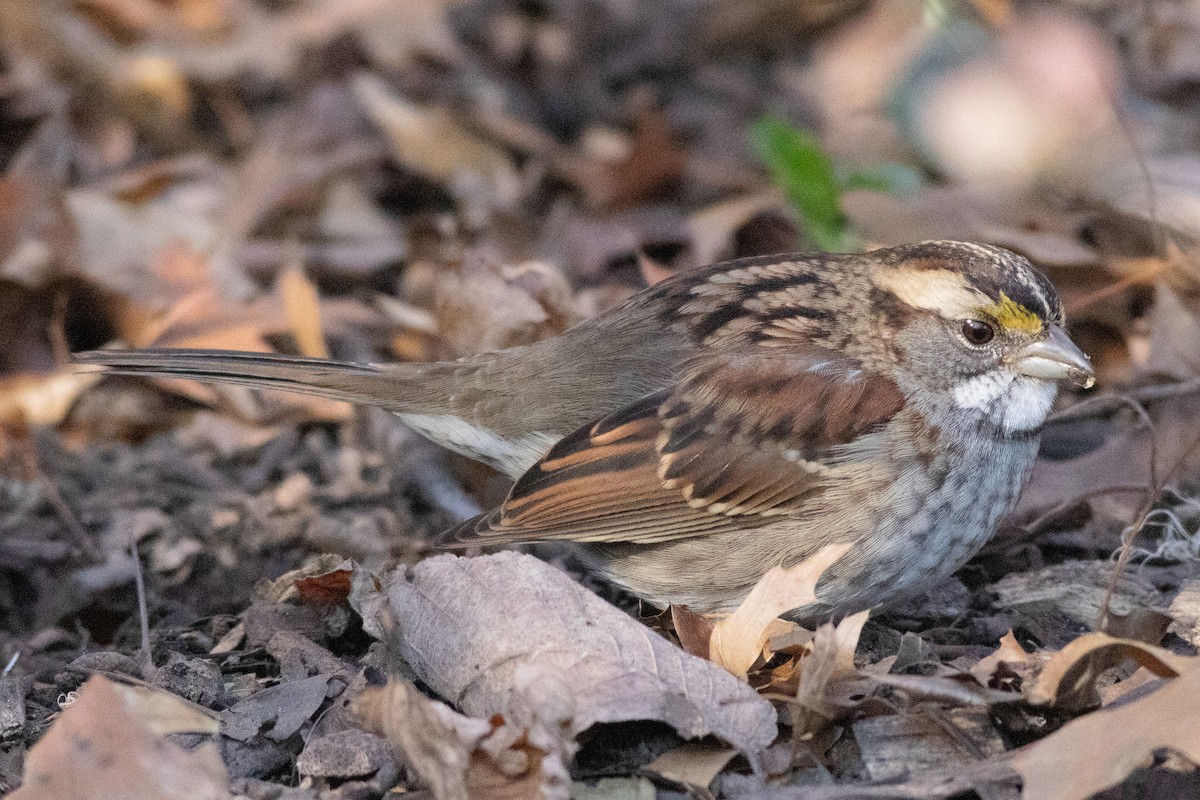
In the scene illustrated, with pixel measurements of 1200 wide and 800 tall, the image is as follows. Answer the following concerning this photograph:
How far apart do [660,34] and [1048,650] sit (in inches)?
208

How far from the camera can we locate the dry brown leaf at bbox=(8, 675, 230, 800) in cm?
253

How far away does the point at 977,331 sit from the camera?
3.70 m

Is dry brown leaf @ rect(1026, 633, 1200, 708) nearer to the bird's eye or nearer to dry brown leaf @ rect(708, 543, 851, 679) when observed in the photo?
dry brown leaf @ rect(708, 543, 851, 679)

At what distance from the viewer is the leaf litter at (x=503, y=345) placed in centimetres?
286

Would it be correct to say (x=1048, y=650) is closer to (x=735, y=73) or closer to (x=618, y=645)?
(x=618, y=645)

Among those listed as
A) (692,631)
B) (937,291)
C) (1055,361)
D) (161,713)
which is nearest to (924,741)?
(692,631)

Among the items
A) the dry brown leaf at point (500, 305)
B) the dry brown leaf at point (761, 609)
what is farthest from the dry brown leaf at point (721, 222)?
the dry brown leaf at point (761, 609)

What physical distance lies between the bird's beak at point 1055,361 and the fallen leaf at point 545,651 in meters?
1.27

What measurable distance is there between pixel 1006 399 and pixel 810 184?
1996 millimetres

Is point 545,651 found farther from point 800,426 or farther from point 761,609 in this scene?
point 800,426

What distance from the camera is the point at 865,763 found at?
2869mm

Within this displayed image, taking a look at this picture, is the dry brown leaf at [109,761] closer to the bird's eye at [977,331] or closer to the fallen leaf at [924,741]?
the fallen leaf at [924,741]

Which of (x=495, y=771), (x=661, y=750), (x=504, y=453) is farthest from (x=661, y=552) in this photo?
(x=495, y=771)

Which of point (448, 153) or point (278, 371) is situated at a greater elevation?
point (278, 371)
